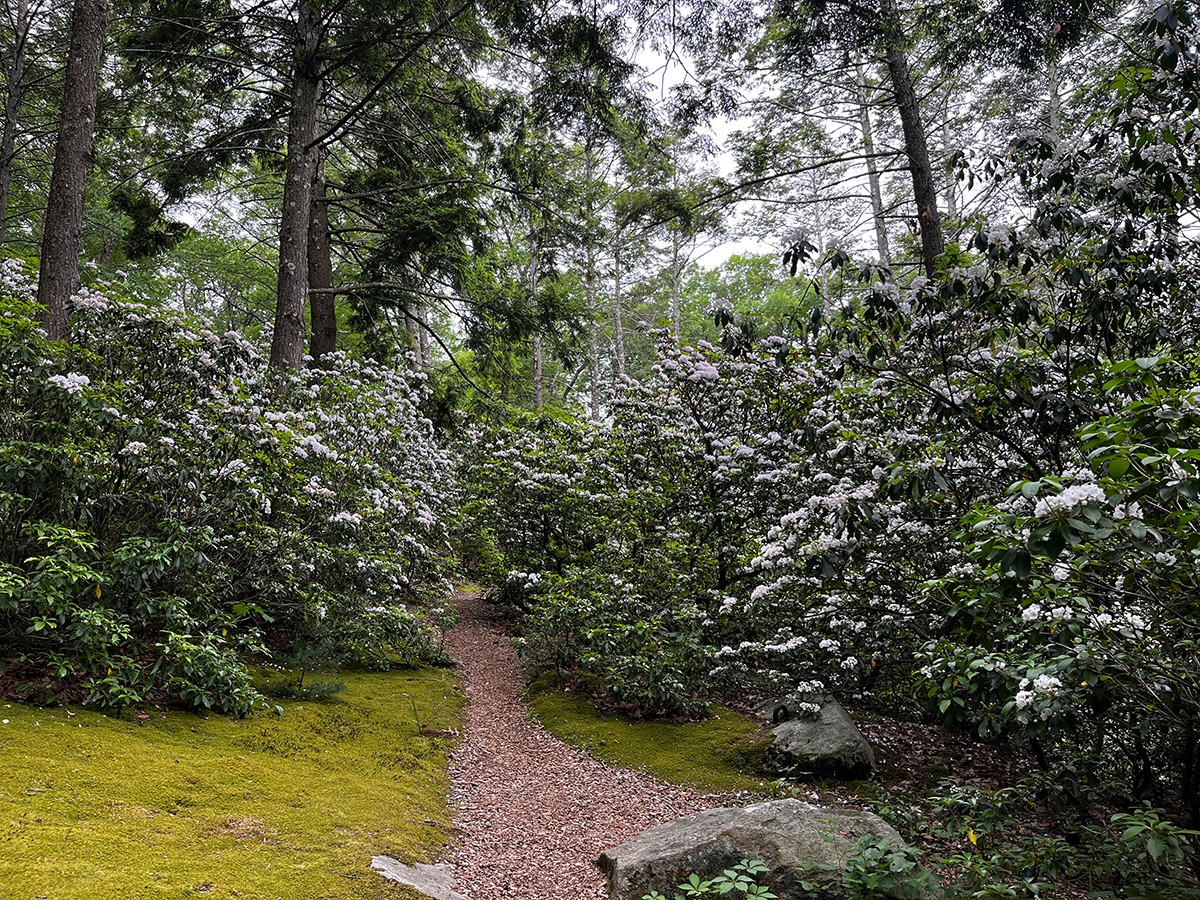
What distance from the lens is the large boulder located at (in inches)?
118

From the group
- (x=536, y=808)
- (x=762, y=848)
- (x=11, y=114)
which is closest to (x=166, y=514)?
(x=536, y=808)

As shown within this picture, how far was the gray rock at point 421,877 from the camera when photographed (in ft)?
9.77

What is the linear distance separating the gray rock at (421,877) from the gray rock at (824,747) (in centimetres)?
277

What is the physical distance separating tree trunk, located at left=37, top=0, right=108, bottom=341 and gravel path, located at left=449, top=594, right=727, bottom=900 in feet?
17.5

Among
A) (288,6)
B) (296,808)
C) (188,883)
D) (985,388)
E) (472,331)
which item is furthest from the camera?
(472,331)

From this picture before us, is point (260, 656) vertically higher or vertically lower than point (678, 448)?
lower

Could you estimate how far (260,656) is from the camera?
5.95 m

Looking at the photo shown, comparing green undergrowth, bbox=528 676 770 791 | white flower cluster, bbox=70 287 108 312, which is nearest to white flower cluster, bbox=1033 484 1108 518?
green undergrowth, bbox=528 676 770 791

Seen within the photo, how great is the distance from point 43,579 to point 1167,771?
6467 millimetres

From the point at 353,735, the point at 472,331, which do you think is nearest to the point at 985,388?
the point at 353,735

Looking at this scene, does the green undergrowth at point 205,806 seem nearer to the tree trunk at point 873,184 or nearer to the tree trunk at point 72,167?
the tree trunk at point 72,167

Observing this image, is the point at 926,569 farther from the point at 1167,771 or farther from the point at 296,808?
the point at 296,808

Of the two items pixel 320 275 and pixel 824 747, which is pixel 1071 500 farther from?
pixel 320 275

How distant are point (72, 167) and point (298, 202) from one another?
3.23 meters
